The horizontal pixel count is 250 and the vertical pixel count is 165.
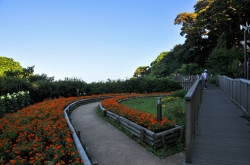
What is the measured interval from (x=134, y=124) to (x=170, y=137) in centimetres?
137

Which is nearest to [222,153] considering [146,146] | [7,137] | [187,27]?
[146,146]

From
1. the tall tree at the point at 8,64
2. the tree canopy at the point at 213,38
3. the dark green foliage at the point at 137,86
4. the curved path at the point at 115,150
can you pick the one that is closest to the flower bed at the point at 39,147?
the curved path at the point at 115,150

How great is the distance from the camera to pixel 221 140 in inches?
228

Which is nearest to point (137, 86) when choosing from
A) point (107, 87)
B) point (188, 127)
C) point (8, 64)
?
point (107, 87)

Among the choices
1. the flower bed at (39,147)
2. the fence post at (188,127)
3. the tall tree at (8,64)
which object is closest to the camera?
the flower bed at (39,147)

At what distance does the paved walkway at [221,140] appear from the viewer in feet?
15.5

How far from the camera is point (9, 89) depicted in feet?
49.6

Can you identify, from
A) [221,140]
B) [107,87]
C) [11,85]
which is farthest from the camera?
[107,87]

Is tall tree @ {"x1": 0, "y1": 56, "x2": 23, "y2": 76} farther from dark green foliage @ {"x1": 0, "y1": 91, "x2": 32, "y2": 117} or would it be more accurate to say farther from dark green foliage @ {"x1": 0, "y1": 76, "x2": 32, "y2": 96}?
dark green foliage @ {"x1": 0, "y1": 91, "x2": 32, "y2": 117}

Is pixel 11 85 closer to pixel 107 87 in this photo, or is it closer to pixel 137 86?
pixel 107 87

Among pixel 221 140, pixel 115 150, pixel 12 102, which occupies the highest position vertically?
pixel 12 102

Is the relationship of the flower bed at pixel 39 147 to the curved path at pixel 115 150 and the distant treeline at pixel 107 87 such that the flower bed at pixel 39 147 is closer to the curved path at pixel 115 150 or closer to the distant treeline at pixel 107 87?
the curved path at pixel 115 150

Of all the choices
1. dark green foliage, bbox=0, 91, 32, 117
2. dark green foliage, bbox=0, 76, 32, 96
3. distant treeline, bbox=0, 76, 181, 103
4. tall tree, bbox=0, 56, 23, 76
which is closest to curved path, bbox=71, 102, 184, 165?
dark green foliage, bbox=0, 91, 32, 117

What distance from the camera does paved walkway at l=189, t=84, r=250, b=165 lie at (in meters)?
4.71
